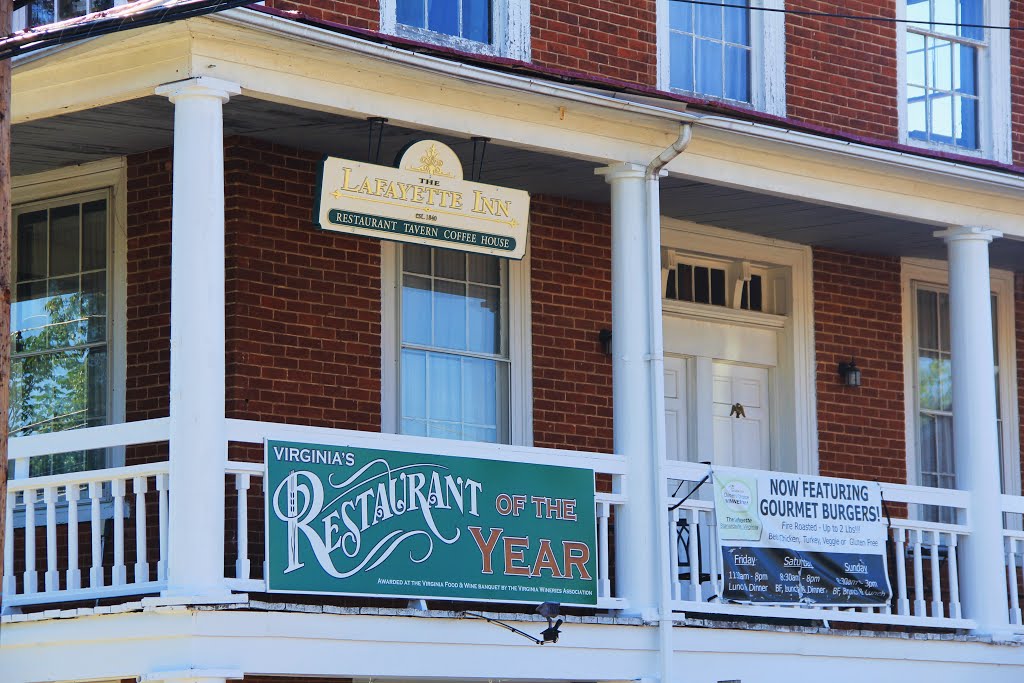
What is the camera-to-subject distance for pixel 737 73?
49.0 feet

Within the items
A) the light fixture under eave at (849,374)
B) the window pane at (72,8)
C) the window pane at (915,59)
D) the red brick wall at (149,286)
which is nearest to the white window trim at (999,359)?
the light fixture under eave at (849,374)

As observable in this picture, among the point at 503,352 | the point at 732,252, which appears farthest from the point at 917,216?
the point at 503,352

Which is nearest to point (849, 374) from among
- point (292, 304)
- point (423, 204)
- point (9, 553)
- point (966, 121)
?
point (966, 121)

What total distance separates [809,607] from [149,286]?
510cm

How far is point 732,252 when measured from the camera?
1558cm

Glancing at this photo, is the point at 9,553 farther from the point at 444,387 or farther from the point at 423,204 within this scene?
the point at 423,204

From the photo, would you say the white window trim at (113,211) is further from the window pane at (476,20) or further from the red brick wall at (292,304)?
the window pane at (476,20)

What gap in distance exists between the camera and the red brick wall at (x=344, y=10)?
40.2 ft

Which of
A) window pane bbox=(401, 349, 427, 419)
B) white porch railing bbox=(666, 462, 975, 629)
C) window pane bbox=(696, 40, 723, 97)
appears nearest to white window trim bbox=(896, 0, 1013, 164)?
window pane bbox=(696, 40, 723, 97)

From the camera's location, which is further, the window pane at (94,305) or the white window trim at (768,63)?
the white window trim at (768,63)

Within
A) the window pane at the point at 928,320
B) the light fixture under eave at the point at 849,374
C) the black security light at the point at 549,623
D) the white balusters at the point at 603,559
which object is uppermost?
the window pane at the point at 928,320

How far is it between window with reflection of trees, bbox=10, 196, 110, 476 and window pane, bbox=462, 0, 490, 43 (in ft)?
9.29

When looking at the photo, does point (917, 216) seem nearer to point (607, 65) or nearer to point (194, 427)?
point (607, 65)

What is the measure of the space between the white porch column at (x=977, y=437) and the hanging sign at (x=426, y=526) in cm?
348
